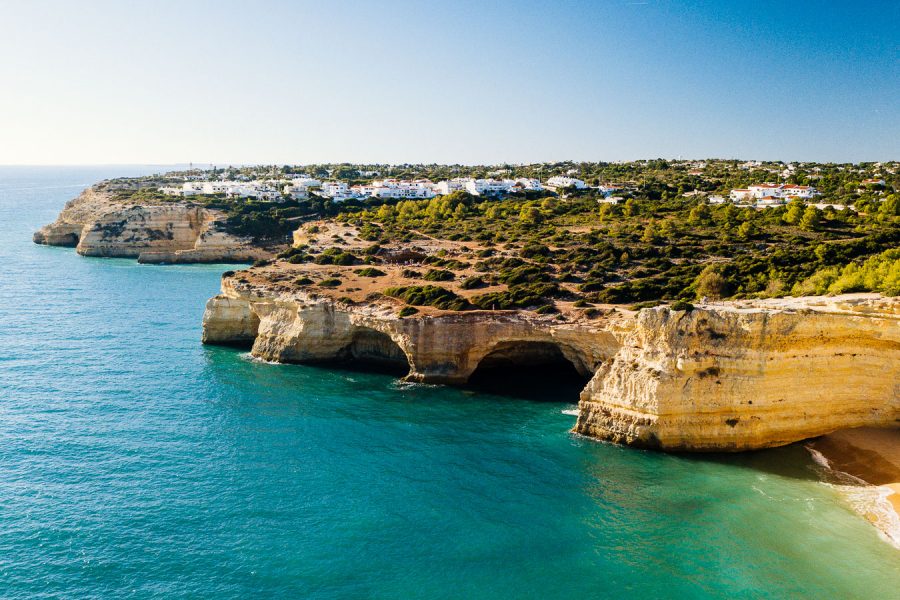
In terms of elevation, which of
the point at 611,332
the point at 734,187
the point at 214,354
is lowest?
the point at 214,354

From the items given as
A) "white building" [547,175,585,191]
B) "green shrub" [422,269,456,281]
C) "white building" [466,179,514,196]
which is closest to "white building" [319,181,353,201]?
"white building" [466,179,514,196]

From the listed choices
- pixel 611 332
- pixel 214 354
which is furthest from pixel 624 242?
pixel 214 354

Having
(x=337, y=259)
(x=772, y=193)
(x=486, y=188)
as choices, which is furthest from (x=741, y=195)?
(x=337, y=259)

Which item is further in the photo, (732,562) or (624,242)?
(624,242)

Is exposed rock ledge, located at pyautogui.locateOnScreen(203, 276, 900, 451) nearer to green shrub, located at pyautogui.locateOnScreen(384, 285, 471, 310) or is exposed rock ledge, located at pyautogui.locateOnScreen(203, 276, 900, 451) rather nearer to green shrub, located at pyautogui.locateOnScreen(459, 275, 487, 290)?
green shrub, located at pyautogui.locateOnScreen(384, 285, 471, 310)

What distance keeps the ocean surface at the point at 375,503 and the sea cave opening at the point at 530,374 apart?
111cm

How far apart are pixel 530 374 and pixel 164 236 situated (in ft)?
233

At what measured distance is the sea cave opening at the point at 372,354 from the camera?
136ft

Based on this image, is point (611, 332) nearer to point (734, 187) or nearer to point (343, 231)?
point (343, 231)

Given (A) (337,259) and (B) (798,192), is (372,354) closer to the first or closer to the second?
(A) (337,259)

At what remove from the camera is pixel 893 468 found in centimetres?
2459

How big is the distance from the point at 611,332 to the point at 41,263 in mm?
76877

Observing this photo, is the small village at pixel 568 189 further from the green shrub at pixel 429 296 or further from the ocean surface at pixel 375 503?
the ocean surface at pixel 375 503

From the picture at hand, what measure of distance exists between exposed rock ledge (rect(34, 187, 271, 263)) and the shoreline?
73.6 m
